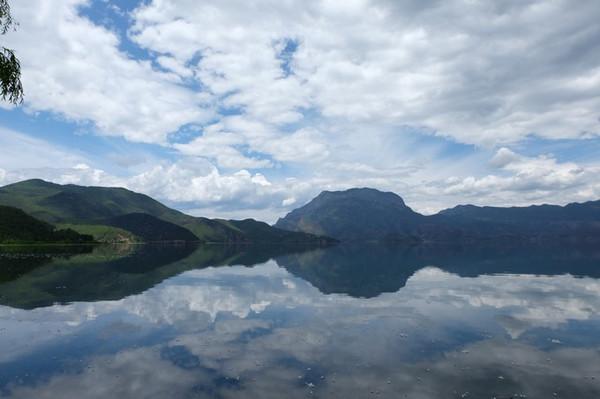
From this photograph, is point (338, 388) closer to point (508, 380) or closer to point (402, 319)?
point (508, 380)

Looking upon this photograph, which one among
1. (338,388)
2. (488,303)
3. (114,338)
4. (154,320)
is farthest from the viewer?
(488,303)

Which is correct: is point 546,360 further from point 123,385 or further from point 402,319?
point 123,385

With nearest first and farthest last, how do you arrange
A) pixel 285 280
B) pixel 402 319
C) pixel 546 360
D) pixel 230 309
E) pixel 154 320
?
pixel 546 360 < pixel 154 320 < pixel 402 319 < pixel 230 309 < pixel 285 280

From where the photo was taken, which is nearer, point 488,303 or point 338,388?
point 338,388

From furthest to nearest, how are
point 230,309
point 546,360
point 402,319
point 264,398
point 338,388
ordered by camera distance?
point 230,309, point 402,319, point 546,360, point 338,388, point 264,398

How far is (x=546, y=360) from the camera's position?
40125 millimetres

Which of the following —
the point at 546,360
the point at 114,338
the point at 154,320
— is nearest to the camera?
the point at 546,360

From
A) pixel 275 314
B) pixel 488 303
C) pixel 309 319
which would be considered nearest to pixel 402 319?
pixel 309 319

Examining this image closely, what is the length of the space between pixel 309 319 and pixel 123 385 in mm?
31776

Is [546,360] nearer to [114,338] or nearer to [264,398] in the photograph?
[264,398]

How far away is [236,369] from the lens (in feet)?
117

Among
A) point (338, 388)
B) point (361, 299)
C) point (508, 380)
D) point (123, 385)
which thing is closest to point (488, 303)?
point (361, 299)

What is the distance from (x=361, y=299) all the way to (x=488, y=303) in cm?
2305

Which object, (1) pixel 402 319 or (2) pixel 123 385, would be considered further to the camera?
(1) pixel 402 319
